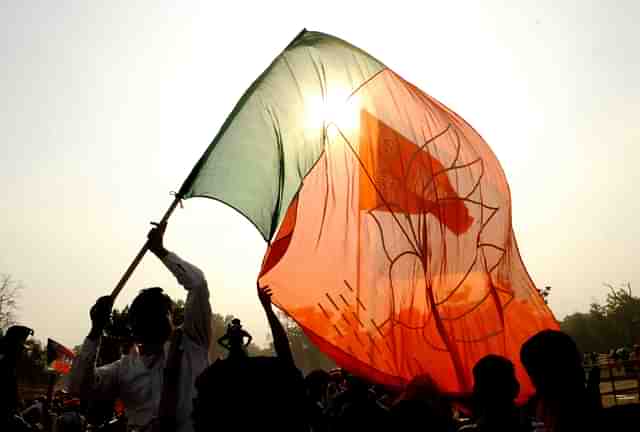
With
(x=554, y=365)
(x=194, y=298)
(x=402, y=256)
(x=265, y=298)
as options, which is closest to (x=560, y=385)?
(x=554, y=365)

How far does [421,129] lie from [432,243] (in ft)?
4.18

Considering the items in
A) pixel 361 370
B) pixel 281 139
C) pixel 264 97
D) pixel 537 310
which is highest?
pixel 264 97

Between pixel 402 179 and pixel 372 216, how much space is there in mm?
535

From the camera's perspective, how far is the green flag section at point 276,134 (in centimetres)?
447

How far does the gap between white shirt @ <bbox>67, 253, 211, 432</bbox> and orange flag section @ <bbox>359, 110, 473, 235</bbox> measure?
2.39m

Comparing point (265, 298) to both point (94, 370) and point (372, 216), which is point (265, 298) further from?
point (372, 216)

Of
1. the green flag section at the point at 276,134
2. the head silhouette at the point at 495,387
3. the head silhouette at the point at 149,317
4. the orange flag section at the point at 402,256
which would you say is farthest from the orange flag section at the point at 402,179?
the head silhouette at the point at 495,387

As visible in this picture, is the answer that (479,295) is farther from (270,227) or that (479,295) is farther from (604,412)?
(604,412)

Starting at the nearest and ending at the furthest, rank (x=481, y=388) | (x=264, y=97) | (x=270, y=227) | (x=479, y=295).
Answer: (x=481, y=388)
(x=270, y=227)
(x=264, y=97)
(x=479, y=295)

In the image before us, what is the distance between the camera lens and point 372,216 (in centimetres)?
539

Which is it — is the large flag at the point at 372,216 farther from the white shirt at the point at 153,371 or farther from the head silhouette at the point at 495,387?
the head silhouette at the point at 495,387

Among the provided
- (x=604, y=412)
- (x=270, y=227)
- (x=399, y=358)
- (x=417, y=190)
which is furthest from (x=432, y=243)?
(x=604, y=412)

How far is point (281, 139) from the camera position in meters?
4.86

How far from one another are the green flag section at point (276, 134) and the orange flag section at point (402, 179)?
54cm
